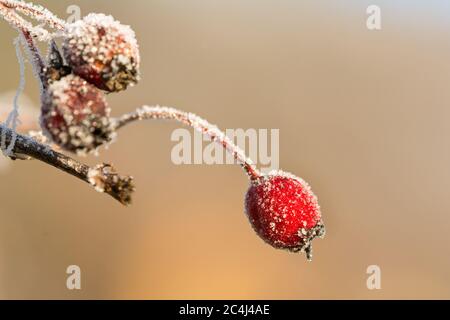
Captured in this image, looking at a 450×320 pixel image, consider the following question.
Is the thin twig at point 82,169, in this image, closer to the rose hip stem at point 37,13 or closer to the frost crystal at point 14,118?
the frost crystal at point 14,118

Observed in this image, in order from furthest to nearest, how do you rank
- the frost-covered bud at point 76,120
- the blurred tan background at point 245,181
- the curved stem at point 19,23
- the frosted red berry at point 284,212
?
the blurred tan background at point 245,181
the frosted red berry at point 284,212
the curved stem at point 19,23
the frost-covered bud at point 76,120

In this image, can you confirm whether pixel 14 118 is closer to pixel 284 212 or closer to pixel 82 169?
pixel 82 169

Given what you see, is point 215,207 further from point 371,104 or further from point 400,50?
point 400,50

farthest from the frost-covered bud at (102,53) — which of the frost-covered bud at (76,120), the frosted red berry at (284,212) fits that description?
the frosted red berry at (284,212)

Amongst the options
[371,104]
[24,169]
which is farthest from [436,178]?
[24,169]

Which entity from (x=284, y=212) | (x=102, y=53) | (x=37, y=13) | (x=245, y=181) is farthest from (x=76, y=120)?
(x=245, y=181)

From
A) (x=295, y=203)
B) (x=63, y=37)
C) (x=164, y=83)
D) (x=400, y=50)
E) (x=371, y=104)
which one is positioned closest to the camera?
(x=63, y=37)
